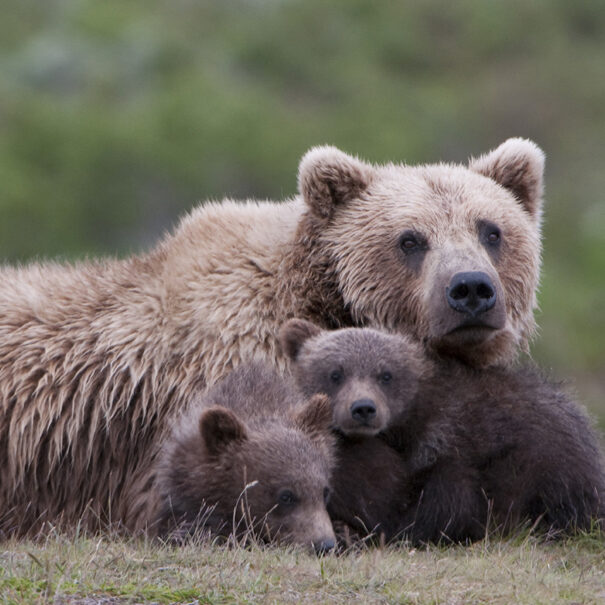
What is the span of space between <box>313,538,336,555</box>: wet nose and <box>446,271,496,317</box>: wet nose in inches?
62.3

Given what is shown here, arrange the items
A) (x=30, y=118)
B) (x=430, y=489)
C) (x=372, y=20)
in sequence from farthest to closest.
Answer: (x=372, y=20) → (x=30, y=118) → (x=430, y=489)

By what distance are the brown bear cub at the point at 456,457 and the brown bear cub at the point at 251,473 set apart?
23 centimetres

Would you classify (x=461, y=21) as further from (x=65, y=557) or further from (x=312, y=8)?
(x=65, y=557)

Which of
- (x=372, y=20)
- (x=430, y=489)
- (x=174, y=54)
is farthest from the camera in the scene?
(x=372, y=20)

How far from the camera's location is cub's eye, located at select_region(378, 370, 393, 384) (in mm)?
7910

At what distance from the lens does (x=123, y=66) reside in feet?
167

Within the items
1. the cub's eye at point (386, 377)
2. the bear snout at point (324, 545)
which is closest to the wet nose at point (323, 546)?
the bear snout at point (324, 545)

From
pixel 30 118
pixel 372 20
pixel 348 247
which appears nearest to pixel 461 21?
pixel 372 20

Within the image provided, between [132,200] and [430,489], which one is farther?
[132,200]

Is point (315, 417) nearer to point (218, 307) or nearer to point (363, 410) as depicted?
point (363, 410)

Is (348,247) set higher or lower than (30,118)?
lower

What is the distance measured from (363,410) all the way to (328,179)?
1.67 meters

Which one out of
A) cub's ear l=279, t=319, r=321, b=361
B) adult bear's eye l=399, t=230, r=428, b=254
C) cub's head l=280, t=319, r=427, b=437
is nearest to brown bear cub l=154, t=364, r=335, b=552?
cub's head l=280, t=319, r=427, b=437

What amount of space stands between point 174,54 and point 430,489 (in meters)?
42.8
